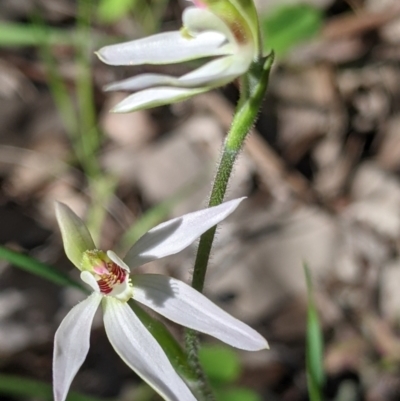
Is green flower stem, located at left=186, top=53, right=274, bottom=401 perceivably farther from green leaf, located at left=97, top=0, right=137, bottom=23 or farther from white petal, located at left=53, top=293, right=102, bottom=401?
green leaf, located at left=97, top=0, right=137, bottom=23

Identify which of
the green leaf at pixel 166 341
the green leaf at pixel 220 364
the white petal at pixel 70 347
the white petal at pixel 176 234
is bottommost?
the green leaf at pixel 220 364

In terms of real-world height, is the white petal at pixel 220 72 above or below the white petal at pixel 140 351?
above

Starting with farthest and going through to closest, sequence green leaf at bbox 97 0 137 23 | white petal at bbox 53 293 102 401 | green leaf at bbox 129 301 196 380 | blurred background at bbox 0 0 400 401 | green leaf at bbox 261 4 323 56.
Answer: green leaf at bbox 97 0 137 23, green leaf at bbox 261 4 323 56, blurred background at bbox 0 0 400 401, green leaf at bbox 129 301 196 380, white petal at bbox 53 293 102 401

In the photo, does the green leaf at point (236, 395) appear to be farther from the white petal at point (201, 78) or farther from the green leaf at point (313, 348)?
the white petal at point (201, 78)

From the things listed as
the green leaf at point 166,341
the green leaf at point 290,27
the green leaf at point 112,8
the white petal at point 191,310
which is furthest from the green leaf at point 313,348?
the green leaf at point 112,8

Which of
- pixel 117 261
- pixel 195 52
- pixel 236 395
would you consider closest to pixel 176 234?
pixel 117 261

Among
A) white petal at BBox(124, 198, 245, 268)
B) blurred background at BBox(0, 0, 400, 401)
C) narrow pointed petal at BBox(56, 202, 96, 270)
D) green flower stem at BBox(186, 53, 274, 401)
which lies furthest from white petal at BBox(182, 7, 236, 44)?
blurred background at BBox(0, 0, 400, 401)

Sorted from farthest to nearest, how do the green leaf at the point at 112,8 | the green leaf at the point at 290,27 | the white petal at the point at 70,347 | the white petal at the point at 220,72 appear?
the green leaf at the point at 112,8 → the green leaf at the point at 290,27 → the white petal at the point at 220,72 → the white petal at the point at 70,347

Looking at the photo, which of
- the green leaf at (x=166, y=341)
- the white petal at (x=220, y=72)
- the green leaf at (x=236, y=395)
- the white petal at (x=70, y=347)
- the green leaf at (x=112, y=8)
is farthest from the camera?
the green leaf at (x=112, y=8)
